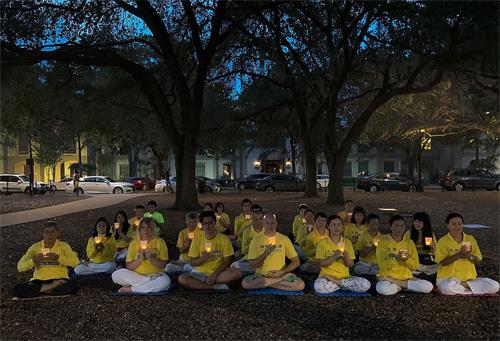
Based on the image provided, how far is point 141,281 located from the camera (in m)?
6.74

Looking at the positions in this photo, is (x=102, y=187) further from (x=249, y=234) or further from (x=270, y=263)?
(x=270, y=263)

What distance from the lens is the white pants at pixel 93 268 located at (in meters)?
8.16

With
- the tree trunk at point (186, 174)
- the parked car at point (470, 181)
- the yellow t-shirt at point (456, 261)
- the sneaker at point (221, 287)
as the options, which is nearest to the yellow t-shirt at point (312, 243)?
the sneaker at point (221, 287)

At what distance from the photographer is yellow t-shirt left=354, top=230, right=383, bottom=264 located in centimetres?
814

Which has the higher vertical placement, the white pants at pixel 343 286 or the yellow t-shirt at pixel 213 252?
the yellow t-shirt at pixel 213 252

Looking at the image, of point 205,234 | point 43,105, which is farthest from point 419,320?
point 43,105

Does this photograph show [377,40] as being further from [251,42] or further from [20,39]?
[20,39]

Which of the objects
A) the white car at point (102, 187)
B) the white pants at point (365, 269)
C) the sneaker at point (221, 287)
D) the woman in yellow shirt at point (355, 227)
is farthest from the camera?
the white car at point (102, 187)

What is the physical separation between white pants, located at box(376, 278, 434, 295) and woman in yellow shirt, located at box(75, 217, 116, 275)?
4293mm

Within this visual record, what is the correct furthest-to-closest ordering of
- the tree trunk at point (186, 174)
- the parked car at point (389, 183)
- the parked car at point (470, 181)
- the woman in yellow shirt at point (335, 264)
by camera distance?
the parked car at point (389, 183)
the parked car at point (470, 181)
the tree trunk at point (186, 174)
the woman in yellow shirt at point (335, 264)

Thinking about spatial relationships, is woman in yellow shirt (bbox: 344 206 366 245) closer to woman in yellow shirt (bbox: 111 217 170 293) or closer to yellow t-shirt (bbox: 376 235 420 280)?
yellow t-shirt (bbox: 376 235 420 280)

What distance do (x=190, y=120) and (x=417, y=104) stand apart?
1340 cm

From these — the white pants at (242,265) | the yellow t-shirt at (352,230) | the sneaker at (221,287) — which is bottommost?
the sneaker at (221,287)

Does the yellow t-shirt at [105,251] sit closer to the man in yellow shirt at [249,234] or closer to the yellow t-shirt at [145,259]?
the yellow t-shirt at [145,259]
